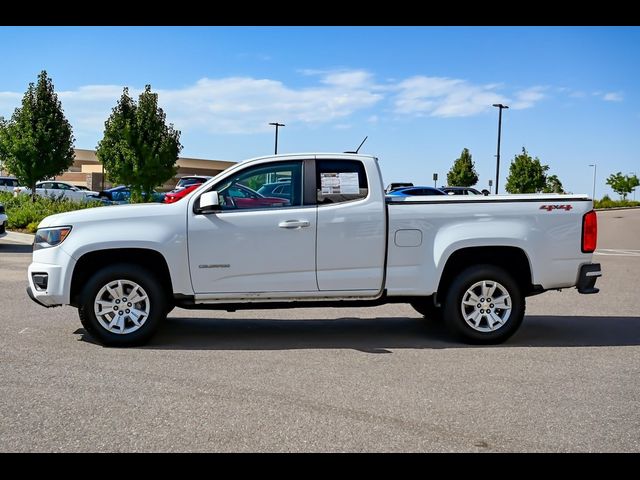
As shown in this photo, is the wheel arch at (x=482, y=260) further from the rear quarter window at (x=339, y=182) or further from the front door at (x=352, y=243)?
the rear quarter window at (x=339, y=182)

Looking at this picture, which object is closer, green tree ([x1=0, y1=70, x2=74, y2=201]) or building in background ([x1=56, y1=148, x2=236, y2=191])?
green tree ([x1=0, y1=70, x2=74, y2=201])

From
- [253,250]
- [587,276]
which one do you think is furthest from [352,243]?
[587,276]

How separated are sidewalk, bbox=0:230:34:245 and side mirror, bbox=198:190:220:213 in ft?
47.3

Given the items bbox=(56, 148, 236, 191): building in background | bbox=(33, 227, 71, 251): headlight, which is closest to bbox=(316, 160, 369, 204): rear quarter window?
bbox=(33, 227, 71, 251): headlight

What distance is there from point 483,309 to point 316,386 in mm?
2509

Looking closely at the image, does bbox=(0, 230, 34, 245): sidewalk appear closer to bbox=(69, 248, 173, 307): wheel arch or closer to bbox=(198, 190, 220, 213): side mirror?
bbox=(69, 248, 173, 307): wheel arch

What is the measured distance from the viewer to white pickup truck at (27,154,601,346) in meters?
7.54

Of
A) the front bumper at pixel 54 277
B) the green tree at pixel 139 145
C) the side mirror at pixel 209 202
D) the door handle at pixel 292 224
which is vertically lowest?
the front bumper at pixel 54 277

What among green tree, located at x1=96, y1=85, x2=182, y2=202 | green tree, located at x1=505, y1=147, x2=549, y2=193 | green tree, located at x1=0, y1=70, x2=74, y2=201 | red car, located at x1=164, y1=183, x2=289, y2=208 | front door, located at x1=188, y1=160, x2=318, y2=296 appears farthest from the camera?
green tree, located at x1=505, y1=147, x2=549, y2=193

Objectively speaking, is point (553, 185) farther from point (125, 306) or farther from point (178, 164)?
point (125, 306)

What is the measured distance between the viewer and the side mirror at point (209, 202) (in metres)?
7.48

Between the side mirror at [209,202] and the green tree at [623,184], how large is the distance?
102m

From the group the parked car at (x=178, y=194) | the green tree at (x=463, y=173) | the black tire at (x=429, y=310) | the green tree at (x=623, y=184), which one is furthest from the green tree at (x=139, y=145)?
the green tree at (x=623, y=184)

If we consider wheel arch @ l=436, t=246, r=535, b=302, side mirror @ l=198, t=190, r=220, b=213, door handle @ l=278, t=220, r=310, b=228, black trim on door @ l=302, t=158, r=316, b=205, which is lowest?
wheel arch @ l=436, t=246, r=535, b=302
